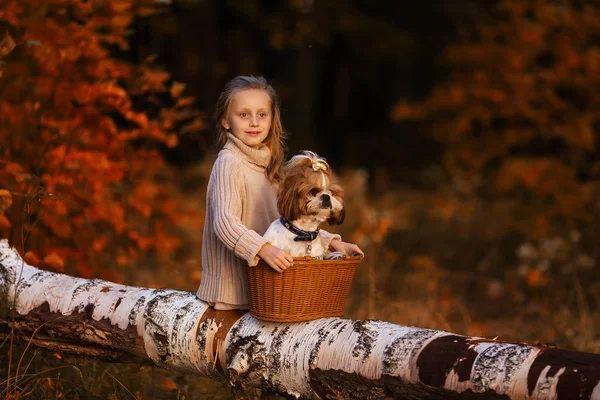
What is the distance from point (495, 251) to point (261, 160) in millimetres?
7400

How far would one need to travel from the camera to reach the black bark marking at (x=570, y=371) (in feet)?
8.39

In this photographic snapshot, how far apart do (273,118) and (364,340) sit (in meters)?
1.18

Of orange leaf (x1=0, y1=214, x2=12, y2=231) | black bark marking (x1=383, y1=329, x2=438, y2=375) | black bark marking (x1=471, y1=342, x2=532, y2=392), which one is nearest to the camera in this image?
black bark marking (x1=471, y1=342, x2=532, y2=392)

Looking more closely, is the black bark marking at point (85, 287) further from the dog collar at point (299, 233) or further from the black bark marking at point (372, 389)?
the black bark marking at point (372, 389)

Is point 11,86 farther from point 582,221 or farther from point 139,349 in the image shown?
point 582,221

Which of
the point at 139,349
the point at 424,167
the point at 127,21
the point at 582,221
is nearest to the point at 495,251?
the point at 582,221

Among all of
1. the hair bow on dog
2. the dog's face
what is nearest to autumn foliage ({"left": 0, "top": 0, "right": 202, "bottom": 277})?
the dog's face

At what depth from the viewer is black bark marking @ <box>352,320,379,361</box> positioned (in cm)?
308

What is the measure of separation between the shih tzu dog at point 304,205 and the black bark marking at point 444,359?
0.71 m

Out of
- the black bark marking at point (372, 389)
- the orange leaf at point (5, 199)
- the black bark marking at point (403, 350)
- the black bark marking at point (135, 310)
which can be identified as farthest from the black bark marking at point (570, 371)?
the orange leaf at point (5, 199)

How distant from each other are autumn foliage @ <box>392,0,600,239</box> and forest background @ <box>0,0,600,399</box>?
0.03 metres

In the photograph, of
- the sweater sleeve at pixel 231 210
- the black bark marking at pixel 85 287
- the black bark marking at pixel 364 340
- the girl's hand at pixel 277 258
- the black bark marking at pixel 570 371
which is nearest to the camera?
the black bark marking at pixel 570 371

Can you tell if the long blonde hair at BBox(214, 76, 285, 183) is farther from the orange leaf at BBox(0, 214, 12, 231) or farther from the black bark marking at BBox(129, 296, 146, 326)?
the orange leaf at BBox(0, 214, 12, 231)

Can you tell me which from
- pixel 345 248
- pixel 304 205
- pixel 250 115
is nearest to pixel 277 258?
pixel 304 205
